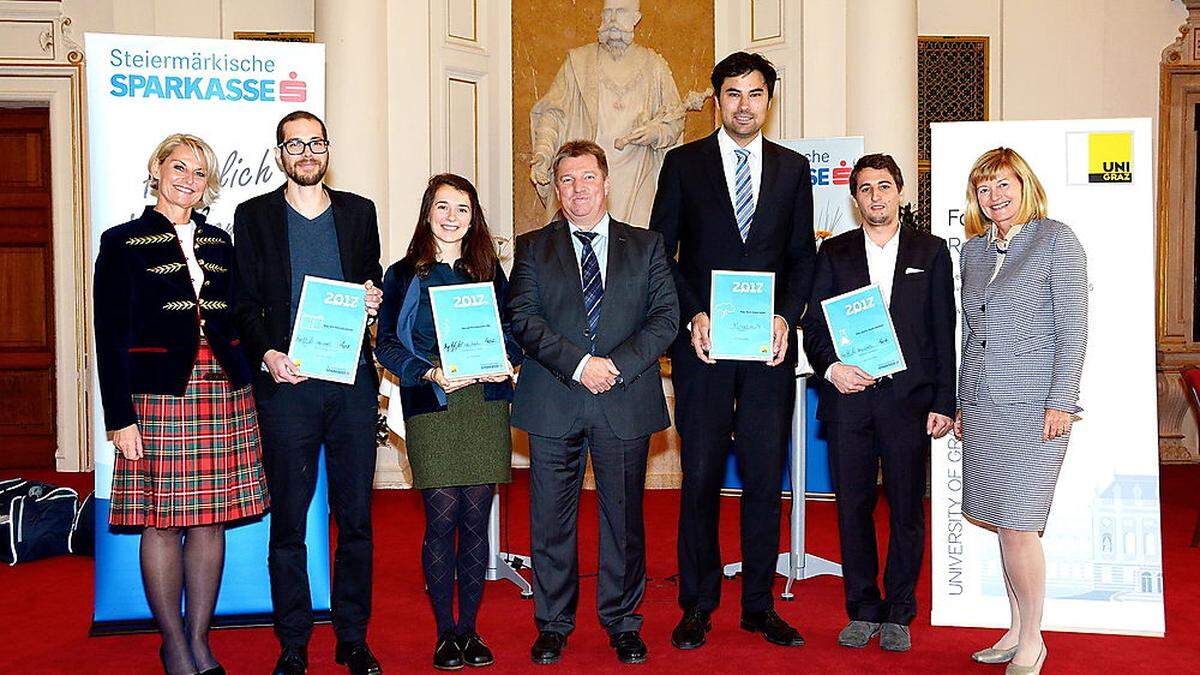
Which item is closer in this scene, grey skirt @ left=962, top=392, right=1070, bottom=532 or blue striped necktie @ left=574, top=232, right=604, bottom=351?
grey skirt @ left=962, top=392, right=1070, bottom=532

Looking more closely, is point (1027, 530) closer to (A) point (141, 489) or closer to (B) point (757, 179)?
(B) point (757, 179)

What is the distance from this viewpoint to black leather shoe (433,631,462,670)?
12.0 ft

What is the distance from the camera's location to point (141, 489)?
337 cm

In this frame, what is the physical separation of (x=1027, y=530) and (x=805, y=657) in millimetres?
840

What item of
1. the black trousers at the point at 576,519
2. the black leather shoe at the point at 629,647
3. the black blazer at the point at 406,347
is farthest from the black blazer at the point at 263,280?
the black leather shoe at the point at 629,647

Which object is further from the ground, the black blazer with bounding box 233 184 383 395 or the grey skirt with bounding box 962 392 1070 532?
the black blazer with bounding box 233 184 383 395

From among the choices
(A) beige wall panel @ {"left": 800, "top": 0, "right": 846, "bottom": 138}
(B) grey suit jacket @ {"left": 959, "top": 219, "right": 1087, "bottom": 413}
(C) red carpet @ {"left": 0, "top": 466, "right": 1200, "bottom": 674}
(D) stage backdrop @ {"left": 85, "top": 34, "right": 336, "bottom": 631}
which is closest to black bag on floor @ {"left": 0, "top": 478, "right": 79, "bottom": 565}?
(C) red carpet @ {"left": 0, "top": 466, "right": 1200, "bottom": 674}

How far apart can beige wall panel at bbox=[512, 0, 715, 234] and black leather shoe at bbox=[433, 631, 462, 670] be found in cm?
465

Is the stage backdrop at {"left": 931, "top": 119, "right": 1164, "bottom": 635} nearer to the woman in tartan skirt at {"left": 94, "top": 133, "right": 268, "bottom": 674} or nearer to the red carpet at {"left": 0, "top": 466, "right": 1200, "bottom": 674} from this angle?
the red carpet at {"left": 0, "top": 466, "right": 1200, "bottom": 674}

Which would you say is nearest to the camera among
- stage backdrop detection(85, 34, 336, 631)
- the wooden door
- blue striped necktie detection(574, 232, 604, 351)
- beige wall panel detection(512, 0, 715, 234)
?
blue striped necktie detection(574, 232, 604, 351)

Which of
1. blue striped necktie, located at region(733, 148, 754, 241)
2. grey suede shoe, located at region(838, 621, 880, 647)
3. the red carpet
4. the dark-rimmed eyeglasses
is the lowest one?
the red carpet

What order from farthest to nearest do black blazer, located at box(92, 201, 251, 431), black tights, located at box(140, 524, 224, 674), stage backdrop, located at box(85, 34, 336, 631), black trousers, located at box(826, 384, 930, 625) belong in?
stage backdrop, located at box(85, 34, 336, 631)
black trousers, located at box(826, 384, 930, 625)
black tights, located at box(140, 524, 224, 674)
black blazer, located at box(92, 201, 251, 431)

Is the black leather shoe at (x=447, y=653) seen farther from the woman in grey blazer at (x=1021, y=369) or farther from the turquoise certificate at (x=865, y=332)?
the woman in grey blazer at (x=1021, y=369)

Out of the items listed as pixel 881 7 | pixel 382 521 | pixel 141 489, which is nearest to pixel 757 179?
pixel 141 489
